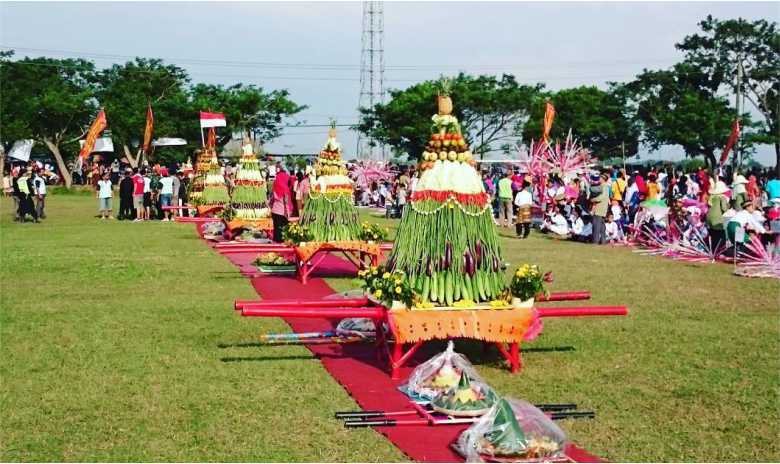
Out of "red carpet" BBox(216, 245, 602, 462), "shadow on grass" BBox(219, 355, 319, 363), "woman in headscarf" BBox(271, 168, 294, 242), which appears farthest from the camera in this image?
"woman in headscarf" BBox(271, 168, 294, 242)

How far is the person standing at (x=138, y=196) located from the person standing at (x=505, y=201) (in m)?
11.0

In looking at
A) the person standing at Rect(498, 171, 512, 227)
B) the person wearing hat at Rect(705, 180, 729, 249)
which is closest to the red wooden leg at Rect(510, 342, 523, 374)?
the person wearing hat at Rect(705, 180, 729, 249)

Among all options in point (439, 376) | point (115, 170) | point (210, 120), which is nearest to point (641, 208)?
point (439, 376)

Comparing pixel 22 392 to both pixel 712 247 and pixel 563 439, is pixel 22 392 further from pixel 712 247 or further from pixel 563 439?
pixel 712 247

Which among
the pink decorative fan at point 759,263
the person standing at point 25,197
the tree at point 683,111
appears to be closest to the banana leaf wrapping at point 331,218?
the pink decorative fan at point 759,263

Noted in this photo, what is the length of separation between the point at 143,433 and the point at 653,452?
3301 millimetres

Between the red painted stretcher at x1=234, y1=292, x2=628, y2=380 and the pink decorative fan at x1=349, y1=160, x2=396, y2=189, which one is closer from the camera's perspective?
the red painted stretcher at x1=234, y1=292, x2=628, y2=380

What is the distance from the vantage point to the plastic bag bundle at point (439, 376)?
672cm

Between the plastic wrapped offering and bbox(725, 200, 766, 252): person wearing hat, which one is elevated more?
bbox(725, 200, 766, 252): person wearing hat

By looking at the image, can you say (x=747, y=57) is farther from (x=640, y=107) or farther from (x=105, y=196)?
(x=105, y=196)

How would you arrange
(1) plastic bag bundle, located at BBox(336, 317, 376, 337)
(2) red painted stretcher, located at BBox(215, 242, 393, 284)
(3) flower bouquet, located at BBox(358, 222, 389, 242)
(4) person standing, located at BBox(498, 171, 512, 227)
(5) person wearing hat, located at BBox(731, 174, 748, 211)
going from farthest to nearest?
1. (4) person standing, located at BBox(498, 171, 512, 227)
2. (5) person wearing hat, located at BBox(731, 174, 748, 211)
3. (3) flower bouquet, located at BBox(358, 222, 389, 242)
4. (2) red painted stretcher, located at BBox(215, 242, 393, 284)
5. (1) plastic bag bundle, located at BBox(336, 317, 376, 337)

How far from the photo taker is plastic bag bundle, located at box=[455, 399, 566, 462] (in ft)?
17.6

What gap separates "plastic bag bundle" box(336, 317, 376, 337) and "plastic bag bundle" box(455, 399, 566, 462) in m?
3.65

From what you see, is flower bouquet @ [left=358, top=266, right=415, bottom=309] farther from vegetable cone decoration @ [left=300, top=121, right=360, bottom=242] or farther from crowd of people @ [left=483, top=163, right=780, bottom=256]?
crowd of people @ [left=483, top=163, right=780, bottom=256]
